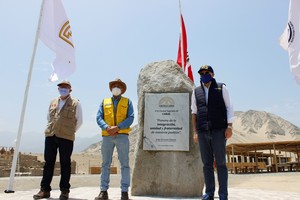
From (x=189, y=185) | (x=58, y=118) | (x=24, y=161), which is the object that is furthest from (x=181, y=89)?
(x=24, y=161)

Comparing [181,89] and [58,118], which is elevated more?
[181,89]

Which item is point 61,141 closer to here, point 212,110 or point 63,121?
point 63,121

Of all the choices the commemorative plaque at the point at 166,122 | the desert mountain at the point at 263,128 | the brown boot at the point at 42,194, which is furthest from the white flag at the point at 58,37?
the desert mountain at the point at 263,128

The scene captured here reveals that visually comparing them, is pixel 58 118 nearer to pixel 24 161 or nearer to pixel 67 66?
pixel 67 66

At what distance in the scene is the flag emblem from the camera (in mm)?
7320

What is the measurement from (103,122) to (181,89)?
6.00 feet

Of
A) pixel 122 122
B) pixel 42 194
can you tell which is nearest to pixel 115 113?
pixel 122 122

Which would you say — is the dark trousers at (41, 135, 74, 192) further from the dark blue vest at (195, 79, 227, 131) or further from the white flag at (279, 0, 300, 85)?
the white flag at (279, 0, 300, 85)

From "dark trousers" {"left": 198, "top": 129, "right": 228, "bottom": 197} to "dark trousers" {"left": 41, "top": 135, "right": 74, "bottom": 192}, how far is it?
216 centimetres

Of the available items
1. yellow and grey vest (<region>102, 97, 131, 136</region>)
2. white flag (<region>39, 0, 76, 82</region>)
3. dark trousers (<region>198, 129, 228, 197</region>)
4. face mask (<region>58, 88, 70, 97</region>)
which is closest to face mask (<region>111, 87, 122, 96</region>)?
yellow and grey vest (<region>102, 97, 131, 136</region>)

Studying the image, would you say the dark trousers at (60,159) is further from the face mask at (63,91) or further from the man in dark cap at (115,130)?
the face mask at (63,91)

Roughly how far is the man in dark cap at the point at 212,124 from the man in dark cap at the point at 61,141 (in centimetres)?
206

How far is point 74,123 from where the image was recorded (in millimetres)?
5355

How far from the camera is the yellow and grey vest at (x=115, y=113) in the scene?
5211mm
